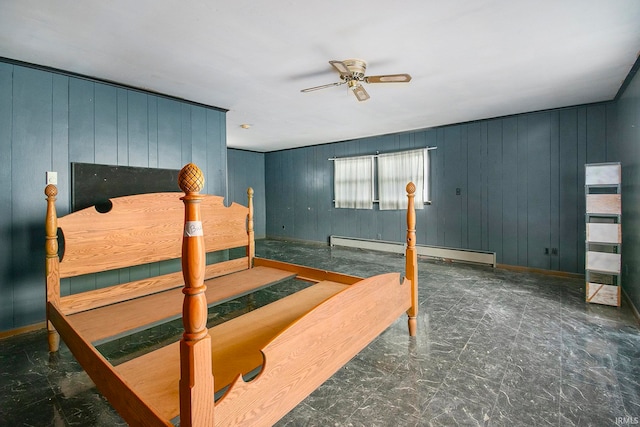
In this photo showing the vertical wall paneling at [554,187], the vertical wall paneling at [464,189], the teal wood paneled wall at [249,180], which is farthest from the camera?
the teal wood paneled wall at [249,180]

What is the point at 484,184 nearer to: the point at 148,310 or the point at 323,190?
the point at 323,190

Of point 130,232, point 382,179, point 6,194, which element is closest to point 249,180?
point 382,179

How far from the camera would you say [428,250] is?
555 centimetres

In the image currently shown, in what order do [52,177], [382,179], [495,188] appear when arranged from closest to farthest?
1. [52,177]
2. [495,188]
3. [382,179]

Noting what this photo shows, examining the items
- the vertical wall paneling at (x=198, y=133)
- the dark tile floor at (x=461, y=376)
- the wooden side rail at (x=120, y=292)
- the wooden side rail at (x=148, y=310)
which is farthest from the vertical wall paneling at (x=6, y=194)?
the vertical wall paneling at (x=198, y=133)

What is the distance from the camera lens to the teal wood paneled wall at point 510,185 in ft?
13.8

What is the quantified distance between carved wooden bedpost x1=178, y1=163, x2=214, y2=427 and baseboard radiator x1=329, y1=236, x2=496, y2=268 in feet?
16.6

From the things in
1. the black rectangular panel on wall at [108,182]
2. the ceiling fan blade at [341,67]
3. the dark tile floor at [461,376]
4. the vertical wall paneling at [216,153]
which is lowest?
the dark tile floor at [461,376]

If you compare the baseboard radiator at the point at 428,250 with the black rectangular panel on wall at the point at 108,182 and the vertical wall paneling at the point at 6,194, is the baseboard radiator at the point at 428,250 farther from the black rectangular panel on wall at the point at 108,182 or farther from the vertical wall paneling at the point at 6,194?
Answer: the vertical wall paneling at the point at 6,194

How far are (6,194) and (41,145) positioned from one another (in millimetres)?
523

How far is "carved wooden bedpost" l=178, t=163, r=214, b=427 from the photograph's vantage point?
900 mm

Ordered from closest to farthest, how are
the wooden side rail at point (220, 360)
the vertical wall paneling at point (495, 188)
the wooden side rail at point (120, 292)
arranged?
the wooden side rail at point (220, 360) < the wooden side rail at point (120, 292) < the vertical wall paneling at point (495, 188)

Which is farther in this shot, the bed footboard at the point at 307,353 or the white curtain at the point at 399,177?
the white curtain at the point at 399,177

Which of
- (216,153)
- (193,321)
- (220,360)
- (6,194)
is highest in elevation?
(216,153)
